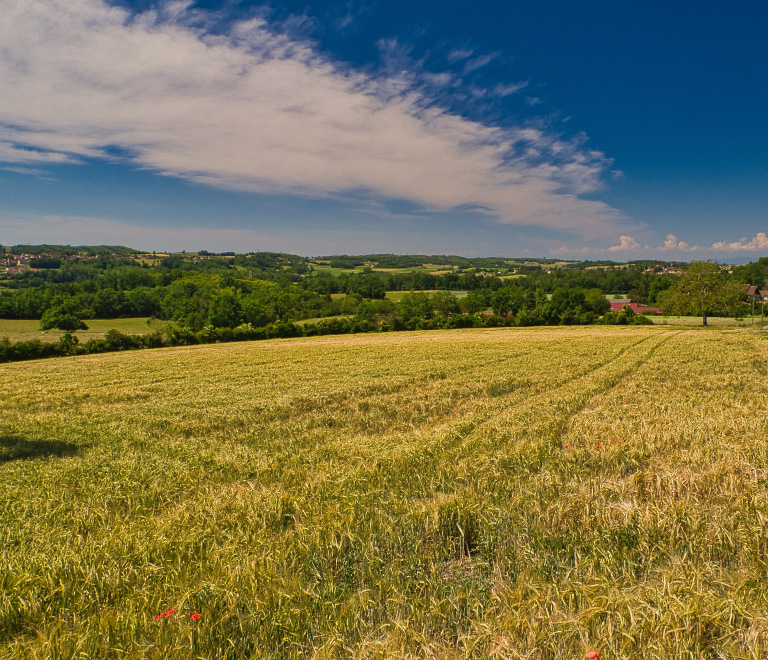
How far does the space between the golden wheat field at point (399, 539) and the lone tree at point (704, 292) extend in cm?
6788

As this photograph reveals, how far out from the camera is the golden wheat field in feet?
9.82

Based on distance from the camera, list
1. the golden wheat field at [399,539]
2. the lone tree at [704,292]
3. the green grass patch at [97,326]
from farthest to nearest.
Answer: the green grass patch at [97,326]
the lone tree at [704,292]
the golden wheat field at [399,539]

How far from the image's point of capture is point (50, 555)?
14.1 feet

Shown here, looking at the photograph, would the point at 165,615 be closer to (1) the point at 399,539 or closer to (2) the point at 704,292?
(1) the point at 399,539

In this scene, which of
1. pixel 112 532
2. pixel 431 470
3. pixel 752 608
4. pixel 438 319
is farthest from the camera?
pixel 438 319

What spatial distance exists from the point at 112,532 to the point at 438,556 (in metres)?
4.00

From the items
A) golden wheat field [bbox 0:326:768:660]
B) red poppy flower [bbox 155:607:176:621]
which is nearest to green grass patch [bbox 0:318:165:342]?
golden wheat field [bbox 0:326:768:660]

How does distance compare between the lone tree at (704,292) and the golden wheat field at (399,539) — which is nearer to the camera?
the golden wheat field at (399,539)

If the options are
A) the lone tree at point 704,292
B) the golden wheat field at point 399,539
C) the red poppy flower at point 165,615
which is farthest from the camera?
the lone tree at point 704,292

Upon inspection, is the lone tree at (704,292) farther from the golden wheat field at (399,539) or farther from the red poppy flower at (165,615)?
the red poppy flower at (165,615)

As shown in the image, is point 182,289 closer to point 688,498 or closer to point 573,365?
point 573,365

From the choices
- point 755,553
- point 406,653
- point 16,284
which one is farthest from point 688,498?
point 16,284

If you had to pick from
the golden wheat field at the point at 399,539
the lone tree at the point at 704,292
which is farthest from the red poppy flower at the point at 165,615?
the lone tree at the point at 704,292

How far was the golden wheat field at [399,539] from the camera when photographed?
2994 millimetres
